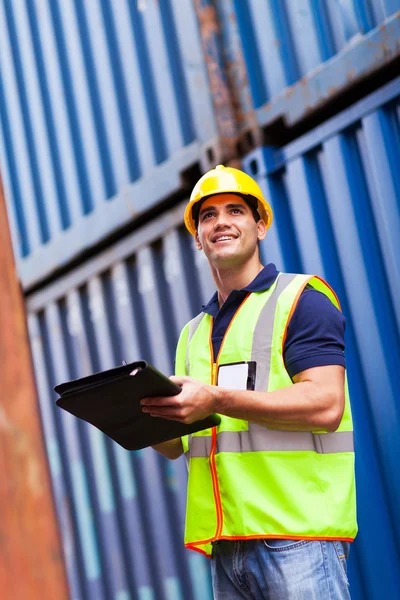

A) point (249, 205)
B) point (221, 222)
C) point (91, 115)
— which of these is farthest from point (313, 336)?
point (91, 115)

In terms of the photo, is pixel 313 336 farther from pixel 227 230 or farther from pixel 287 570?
pixel 287 570

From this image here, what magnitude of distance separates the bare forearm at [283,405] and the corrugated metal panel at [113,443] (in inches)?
83.3

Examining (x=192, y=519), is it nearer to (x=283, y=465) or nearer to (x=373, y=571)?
(x=283, y=465)

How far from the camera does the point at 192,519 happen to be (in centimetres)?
224

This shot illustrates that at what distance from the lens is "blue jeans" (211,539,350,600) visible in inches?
78.7

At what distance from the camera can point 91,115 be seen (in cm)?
499

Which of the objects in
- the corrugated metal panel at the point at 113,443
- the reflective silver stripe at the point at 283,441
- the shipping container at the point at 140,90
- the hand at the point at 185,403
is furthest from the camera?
the corrugated metal panel at the point at 113,443

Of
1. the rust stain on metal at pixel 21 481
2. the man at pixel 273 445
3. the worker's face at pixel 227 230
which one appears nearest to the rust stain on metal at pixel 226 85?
the worker's face at pixel 227 230

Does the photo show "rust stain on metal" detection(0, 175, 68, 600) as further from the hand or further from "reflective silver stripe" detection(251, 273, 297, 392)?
"reflective silver stripe" detection(251, 273, 297, 392)

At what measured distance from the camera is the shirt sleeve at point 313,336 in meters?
2.11

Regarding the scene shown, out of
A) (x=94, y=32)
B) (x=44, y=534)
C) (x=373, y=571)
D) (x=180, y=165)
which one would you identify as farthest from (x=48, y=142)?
(x=44, y=534)

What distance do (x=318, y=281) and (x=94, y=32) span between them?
3243mm

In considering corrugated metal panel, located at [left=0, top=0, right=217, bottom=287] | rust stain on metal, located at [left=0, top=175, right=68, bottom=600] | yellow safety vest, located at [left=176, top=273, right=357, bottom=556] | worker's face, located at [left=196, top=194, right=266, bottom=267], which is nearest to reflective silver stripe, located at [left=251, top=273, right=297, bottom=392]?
yellow safety vest, located at [left=176, top=273, right=357, bottom=556]

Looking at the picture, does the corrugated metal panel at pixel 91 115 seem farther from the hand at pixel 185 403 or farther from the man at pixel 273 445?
the hand at pixel 185 403
